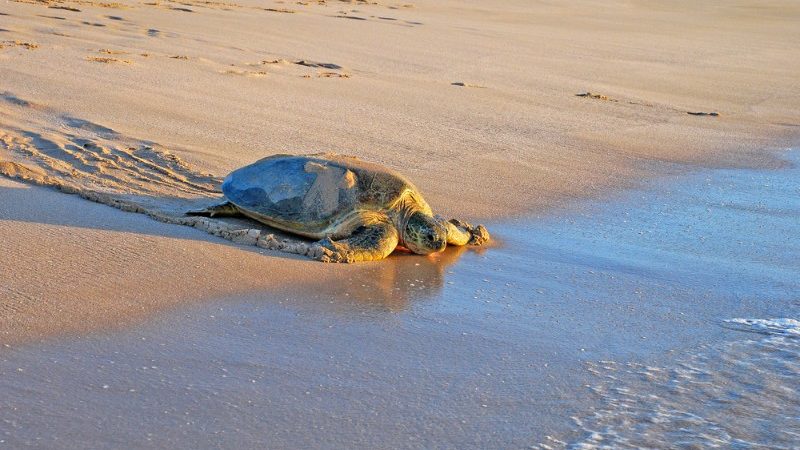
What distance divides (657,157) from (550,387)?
16.1 feet

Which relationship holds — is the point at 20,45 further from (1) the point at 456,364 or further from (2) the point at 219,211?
(1) the point at 456,364

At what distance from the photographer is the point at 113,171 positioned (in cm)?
606

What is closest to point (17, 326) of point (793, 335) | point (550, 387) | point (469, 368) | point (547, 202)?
point (469, 368)

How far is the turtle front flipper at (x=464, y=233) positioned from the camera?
5324 millimetres

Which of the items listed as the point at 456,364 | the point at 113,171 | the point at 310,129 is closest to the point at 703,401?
the point at 456,364

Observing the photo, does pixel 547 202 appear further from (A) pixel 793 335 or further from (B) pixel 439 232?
(A) pixel 793 335

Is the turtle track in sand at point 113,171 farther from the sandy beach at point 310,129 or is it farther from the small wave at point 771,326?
the small wave at point 771,326

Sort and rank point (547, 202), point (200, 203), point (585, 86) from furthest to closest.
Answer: point (585, 86) < point (547, 202) < point (200, 203)

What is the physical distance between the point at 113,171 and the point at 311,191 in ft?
4.76

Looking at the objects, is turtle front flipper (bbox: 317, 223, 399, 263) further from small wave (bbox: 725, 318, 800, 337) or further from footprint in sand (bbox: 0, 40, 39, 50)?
footprint in sand (bbox: 0, 40, 39, 50)

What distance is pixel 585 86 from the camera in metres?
10.9

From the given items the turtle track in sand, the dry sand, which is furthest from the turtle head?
the turtle track in sand

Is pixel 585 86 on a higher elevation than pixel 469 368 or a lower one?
higher

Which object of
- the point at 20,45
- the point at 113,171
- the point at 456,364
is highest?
the point at 20,45
